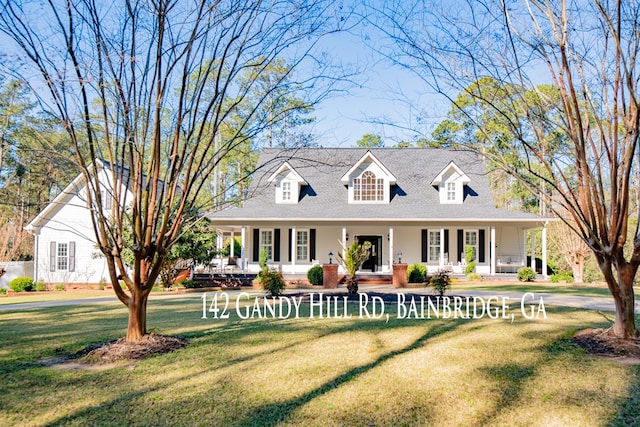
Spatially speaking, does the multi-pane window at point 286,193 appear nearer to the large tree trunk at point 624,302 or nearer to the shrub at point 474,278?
the shrub at point 474,278

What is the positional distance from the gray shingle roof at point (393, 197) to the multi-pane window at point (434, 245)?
1.45 metres

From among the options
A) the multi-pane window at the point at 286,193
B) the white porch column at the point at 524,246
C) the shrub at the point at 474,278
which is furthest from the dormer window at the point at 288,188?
the white porch column at the point at 524,246

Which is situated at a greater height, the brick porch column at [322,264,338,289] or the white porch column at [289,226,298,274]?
the white porch column at [289,226,298,274]

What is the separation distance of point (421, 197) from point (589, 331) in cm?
1835

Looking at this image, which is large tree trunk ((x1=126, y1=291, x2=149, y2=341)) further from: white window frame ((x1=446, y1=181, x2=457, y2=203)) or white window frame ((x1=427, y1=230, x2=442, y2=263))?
white window frame ((x1=446, y1=181, x2=457, y2=203))

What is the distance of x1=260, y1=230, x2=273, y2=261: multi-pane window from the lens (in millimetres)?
25547

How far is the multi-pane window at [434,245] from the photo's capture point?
25.3m

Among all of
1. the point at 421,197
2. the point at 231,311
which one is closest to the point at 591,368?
the point at 231,311

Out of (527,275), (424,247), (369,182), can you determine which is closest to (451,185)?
(424,247)

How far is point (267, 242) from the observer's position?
2567cm

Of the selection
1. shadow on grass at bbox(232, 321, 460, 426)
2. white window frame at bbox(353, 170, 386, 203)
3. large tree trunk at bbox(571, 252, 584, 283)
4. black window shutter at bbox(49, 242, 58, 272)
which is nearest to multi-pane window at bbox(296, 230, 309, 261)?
white window frame at bbox(353, 170, 386, 203)

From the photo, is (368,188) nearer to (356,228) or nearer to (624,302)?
(356,228)

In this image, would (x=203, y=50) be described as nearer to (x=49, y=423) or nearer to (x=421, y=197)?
(x=49, y=423)

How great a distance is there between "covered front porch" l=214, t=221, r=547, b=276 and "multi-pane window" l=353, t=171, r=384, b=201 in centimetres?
159
